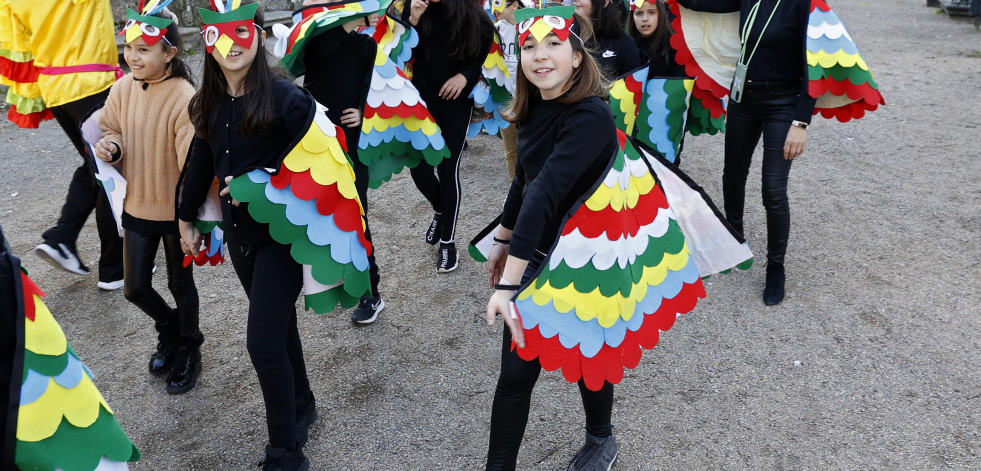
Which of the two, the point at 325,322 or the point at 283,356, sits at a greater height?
the point at 283,356

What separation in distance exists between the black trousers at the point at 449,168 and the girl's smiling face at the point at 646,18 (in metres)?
1.08

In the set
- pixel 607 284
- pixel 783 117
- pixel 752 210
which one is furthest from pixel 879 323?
pixel 607 284

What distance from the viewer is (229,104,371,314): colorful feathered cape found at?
106 inches

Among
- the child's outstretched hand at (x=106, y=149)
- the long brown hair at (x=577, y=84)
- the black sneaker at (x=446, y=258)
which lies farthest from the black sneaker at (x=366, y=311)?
the long brown hair at (x=577, y=84)

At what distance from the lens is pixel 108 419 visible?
1887mm

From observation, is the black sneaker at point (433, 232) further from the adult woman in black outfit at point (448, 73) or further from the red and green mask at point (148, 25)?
the red and green mask at point (148, 25)

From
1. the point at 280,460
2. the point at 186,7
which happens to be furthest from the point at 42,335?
the point at 186,7

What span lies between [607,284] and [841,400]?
1.59 meters

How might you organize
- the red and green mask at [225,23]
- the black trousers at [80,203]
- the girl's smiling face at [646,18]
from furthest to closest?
the girl's smiling face at [646,18] → the black trousers at [80,203] → the red and green mask at [225,23]

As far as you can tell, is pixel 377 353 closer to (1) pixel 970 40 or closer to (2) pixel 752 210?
(2) pixel 752 210

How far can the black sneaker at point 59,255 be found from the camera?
409cm

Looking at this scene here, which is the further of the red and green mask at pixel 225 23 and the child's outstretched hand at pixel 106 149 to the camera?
the child's outstretched hand at pixel 106 149

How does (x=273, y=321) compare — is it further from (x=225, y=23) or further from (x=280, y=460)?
(x=225, y=23)

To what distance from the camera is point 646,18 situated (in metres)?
4.52
